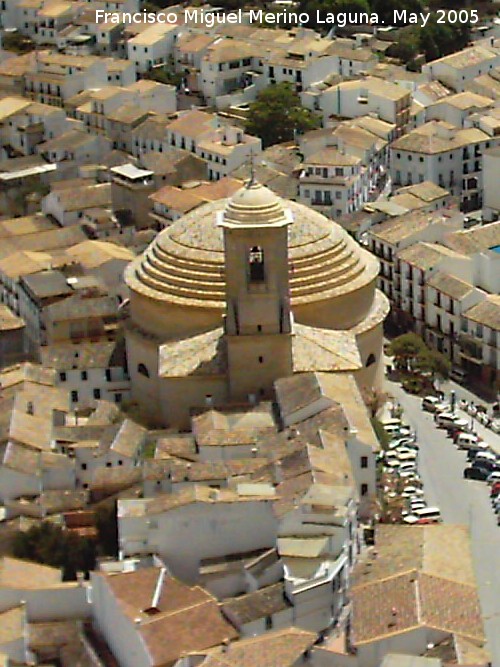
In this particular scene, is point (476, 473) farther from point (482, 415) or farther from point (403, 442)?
point (482, 415)

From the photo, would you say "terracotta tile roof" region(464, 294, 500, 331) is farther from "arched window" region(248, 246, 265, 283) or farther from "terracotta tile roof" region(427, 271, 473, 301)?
"arched window" region(248, 246, 265, 283)

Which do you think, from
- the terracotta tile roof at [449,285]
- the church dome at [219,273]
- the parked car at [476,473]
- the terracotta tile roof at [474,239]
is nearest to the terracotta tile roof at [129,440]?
the church dome at [219,273]

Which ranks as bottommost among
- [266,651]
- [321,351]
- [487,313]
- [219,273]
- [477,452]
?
[477,452]

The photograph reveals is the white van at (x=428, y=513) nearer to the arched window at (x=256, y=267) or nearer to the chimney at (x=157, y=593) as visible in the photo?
the arched window at (x=256, y=267)

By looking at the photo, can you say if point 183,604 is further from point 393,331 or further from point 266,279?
point 393,331

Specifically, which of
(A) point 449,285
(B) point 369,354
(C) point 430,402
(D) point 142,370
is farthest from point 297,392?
(A) point 449,285

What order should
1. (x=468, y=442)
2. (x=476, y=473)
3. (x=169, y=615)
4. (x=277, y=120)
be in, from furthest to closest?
(x=277, y=120) < (x=468, y=442) < (x=476, y=473) < (x=169, y=615)

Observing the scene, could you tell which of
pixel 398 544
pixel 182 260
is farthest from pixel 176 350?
pixel 398 544
